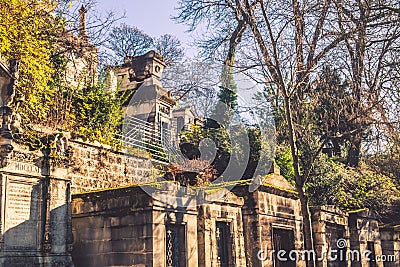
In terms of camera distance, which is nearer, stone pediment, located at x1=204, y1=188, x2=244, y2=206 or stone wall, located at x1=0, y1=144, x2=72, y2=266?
stone wall, located at x1=0, y1=144, x2=72, y2=266

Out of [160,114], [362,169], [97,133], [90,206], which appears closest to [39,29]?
[97,133]

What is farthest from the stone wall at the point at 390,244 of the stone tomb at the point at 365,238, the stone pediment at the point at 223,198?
the stone pediment at the point at 223,198

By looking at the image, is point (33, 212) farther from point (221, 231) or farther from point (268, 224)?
point (268, 224)

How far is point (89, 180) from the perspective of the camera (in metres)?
11.5

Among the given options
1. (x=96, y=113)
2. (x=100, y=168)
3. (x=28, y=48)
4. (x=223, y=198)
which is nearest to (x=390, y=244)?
(x=223, y=198)

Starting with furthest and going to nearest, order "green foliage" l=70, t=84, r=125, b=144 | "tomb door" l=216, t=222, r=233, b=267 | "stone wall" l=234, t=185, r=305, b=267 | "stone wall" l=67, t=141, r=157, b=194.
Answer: "green foliage" l=70, t=84, r=125, b=144 < "stone wall" l=234, t=185, r=305, b=267 < "stone wall" l=67, t=141, r=157, b=194 < "tomb door" l=216, t=222, r=233, b=267

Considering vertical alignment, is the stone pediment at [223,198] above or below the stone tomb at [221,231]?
above

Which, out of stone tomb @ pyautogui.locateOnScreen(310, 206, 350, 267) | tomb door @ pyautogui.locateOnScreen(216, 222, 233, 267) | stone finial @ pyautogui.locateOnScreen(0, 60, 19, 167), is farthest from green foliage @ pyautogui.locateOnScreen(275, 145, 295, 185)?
stone finial @ pyautogui.locateOnScreen(0, 60, 19, 167)

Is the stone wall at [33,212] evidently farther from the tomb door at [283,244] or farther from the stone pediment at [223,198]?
the tomb door at [283,244]

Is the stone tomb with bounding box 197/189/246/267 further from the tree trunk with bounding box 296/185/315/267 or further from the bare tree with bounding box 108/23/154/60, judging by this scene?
the bare tree with bounding box 108/23/154/60

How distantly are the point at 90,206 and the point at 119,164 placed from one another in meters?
3.30

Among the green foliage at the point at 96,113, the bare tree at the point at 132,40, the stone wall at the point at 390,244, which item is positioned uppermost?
the bare tree at the point at 132,40

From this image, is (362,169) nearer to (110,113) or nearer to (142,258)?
(110,113)

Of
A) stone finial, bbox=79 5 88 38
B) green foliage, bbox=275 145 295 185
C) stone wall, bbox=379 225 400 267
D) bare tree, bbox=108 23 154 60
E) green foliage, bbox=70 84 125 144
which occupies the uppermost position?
bare tree, bbox=108 23 154 60
